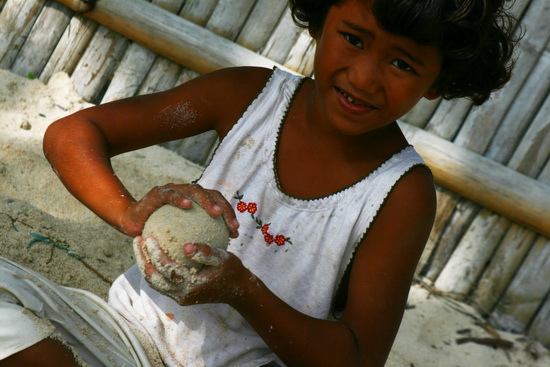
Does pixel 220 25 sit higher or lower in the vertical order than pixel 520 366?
higher

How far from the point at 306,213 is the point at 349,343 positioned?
0.43 m

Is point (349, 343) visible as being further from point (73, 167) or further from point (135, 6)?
point (135, 6)

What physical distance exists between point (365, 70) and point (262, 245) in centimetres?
64

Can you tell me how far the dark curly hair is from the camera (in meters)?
1.74

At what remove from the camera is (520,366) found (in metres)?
3.67

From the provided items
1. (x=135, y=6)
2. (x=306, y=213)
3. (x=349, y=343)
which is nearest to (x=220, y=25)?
(x=135, y=6)

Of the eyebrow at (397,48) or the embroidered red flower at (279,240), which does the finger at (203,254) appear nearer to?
the embroidered red flower at (279,240)

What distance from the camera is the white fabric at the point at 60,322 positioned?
1562mm

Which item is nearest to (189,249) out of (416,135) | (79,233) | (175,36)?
(79,233)

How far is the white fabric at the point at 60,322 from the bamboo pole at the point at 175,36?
2.39 metres

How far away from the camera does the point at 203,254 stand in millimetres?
1623

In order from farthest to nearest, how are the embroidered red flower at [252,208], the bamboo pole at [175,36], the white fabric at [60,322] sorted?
the bamboo pole at [175,36], the embroidered red flower at [252,208], the white fabric at [60,322]

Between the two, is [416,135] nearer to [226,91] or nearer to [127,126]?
[226,91]

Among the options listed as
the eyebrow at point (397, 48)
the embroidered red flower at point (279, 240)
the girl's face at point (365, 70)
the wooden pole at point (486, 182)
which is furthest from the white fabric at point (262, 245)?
the wooden pole at point (486, 182)
